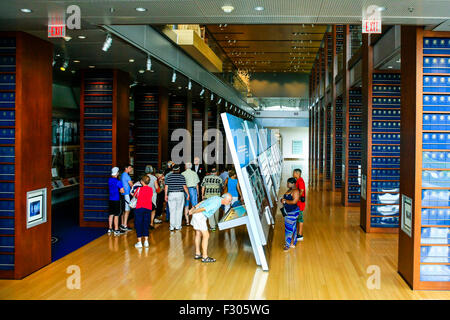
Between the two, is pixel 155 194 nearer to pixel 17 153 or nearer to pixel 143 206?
pixel 143 206

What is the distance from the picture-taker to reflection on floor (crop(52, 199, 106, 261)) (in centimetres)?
684

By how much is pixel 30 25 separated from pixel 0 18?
0.36 m

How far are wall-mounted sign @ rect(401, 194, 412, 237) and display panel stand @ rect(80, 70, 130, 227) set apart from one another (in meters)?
5.88

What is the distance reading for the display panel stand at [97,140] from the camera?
8.68 metres

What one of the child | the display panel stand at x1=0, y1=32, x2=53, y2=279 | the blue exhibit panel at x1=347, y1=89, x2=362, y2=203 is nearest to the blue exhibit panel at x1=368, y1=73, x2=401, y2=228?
the blue exhibit panel at x1=347, y1=89, x2=362, y2=203

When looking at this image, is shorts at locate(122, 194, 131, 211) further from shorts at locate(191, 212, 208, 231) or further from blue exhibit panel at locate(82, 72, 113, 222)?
shorts at locate(191, 212, 208, 231)

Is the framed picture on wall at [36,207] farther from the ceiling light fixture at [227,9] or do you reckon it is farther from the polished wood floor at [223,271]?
the ceiling light fixture at [227,9]

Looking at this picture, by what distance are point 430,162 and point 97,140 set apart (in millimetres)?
6577

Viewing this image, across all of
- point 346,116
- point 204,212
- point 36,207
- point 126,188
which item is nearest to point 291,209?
point 204,212

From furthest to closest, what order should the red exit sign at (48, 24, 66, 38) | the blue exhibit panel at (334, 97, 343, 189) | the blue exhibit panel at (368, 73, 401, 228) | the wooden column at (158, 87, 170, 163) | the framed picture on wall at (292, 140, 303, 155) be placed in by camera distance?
the framed picture on wall at (292, 140, 303, 155), the blue exhibit panel at (334, 97, 343, 189), the wooden column at (158, 87, 170, 163), the blue exhibit panel at (368, 73, 401, 228), the red exit sign at (48, 24, 66, 38)

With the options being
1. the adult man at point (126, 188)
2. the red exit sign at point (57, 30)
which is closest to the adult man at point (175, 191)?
the adult man at point (126, 188)

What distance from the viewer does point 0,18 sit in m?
4.76
